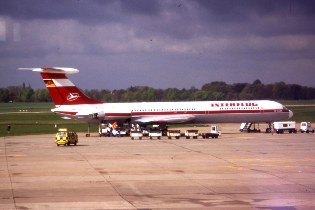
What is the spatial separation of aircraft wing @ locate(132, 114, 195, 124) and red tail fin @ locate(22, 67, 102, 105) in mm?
9015

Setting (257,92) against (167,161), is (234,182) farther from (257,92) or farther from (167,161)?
(257,92)

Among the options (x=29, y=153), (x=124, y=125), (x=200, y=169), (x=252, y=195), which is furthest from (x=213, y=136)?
(x=252, y=195)

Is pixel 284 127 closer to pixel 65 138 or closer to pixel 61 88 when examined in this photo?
pixel 61 88

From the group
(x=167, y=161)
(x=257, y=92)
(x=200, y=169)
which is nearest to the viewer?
(x=200, y=169)

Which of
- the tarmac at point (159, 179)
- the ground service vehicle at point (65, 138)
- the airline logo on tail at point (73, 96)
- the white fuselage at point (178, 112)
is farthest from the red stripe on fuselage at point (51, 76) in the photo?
the tarmac at point (159, 179)

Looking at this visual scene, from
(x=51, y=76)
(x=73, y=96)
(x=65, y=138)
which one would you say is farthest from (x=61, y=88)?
(x=65, y=138)

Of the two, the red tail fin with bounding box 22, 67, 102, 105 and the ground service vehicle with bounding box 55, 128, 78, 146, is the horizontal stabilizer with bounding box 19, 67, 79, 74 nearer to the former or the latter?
the red tail fin with bounding box 22, 67, 102, 105

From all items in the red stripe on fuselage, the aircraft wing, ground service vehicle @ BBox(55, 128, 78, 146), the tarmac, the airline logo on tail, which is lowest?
the tarmac

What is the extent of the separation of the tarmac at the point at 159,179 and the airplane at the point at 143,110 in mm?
25450

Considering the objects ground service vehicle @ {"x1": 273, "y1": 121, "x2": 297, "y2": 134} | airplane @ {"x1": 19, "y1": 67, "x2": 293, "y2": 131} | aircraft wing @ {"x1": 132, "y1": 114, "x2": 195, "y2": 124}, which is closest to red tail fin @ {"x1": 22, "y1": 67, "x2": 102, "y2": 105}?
airplane @ {"x1": 19, "y1": 67, "x2": 293, "y2": 131}

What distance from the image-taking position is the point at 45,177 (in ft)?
106

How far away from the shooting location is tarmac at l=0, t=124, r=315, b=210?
953 inches

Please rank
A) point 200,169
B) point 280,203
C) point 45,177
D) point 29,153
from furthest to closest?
point 29,153
point 200,169
point 45,177
point 280,203

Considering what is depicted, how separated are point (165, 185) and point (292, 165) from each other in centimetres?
1233
